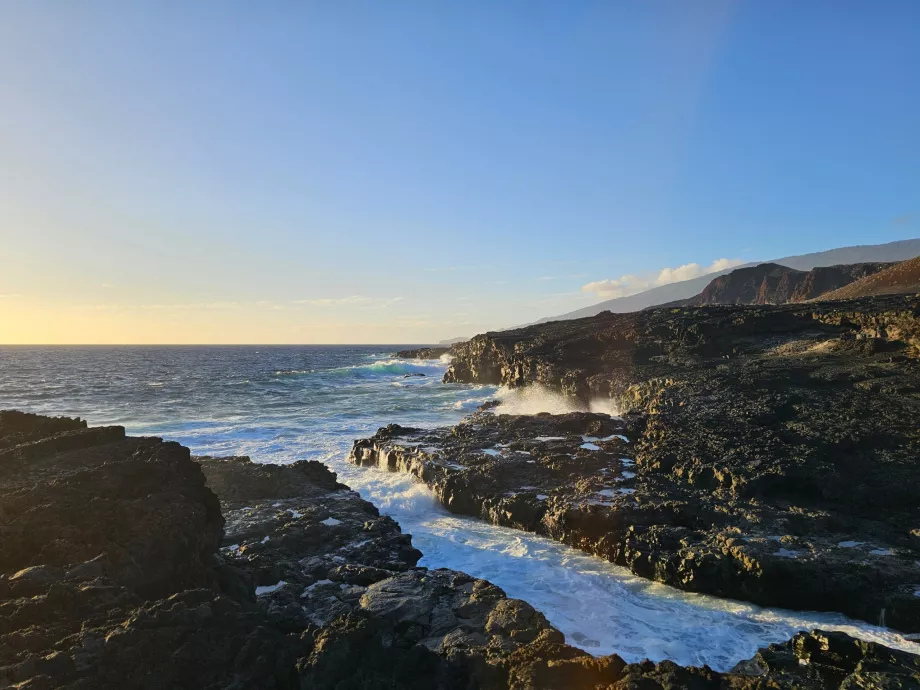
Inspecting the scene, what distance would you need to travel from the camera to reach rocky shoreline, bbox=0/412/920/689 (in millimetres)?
5098

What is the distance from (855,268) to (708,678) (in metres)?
81.6

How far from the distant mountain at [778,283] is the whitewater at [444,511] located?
52021 millimetres

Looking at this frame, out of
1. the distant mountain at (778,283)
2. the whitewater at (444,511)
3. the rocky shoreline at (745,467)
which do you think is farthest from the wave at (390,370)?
the rocky shoreline at (745,467)

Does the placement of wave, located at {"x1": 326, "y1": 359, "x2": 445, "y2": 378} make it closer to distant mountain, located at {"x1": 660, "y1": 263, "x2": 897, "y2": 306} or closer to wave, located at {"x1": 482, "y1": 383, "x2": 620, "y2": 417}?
wave, located at {"x1": 482, "y1": 383, "x2": 620, "y2": 417}

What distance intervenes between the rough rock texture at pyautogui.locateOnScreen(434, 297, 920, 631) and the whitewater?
2.03 feet

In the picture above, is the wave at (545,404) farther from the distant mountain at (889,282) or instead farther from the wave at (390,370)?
the wave at (390,370)

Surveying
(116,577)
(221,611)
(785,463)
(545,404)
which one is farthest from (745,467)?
(545,404)

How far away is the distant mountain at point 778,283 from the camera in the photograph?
67938 millimetres

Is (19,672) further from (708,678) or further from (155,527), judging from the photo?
(708,678)

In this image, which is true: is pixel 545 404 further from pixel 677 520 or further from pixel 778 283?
pixel 778 283

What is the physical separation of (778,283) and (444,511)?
282ft

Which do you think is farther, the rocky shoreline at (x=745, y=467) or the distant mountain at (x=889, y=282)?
the distant mountain at (x=889, y=282)

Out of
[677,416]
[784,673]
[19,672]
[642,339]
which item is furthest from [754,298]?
[19,672]

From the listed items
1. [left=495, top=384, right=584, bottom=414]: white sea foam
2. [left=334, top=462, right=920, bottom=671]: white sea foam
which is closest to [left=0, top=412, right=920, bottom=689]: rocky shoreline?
[left=334, top=462, right=920, bottom=671]: white sea foam
